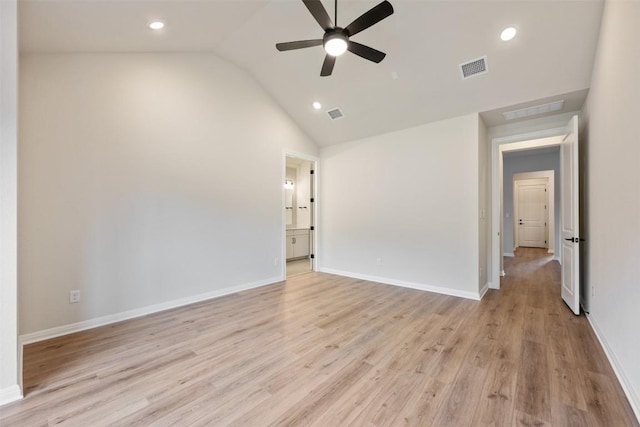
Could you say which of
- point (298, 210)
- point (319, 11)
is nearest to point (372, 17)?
point (319, 11)

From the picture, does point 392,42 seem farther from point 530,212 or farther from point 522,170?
point 530,212

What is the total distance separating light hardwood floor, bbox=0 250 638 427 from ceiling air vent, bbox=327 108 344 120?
3.16 m

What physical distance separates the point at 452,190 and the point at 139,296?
447cm

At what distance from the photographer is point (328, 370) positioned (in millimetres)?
2193

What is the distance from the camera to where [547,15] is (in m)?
2.61

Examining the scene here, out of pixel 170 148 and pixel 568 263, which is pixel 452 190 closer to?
pixel 568 263

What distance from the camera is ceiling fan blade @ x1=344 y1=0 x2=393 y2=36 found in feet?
6.82

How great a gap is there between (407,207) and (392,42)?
243 cm

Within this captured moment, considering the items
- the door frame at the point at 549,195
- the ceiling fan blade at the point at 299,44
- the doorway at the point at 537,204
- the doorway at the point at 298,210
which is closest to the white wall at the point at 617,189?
the ceiling fan blade at the point at 299,44

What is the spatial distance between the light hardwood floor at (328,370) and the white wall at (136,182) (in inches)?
21.1

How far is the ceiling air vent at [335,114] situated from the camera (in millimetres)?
4704

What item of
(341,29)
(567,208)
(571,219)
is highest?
(341,29)

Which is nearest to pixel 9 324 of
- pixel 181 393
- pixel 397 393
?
pixel 181 393

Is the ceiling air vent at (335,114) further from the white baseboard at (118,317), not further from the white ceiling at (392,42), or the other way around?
the white baseboard at (118,317)
